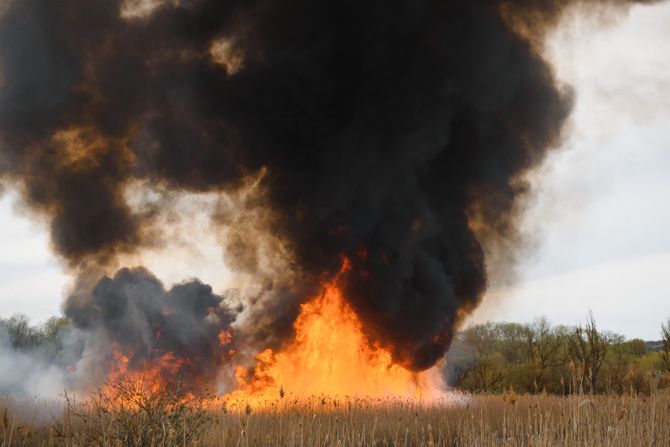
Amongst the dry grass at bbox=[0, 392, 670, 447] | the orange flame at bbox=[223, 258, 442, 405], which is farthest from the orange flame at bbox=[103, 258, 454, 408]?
the dry grass at bbox=[0, 392, 670, 447]

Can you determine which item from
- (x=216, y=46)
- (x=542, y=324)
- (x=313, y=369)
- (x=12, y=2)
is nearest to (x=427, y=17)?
(x=216, y=46)

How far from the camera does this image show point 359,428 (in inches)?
597

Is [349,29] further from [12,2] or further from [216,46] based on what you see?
[12,2]

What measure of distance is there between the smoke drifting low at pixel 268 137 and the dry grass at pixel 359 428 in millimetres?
10620

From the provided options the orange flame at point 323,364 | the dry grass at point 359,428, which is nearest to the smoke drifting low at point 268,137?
the orange flame at point 323,364

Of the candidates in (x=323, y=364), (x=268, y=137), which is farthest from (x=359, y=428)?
(x=268, y=137)

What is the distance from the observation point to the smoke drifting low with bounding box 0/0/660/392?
28953 mm

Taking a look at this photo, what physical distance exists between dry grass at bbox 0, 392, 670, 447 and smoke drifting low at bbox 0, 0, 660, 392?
418 inches

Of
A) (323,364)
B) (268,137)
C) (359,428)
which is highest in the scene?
(268,137)

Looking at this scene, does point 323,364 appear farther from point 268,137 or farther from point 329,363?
point 268,137

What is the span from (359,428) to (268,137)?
60.7 ft

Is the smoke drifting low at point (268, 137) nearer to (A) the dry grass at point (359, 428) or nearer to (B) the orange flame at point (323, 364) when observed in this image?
(B) the orange flame at point (323, 364)

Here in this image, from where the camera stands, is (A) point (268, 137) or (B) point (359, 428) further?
(A) point (268, 137)

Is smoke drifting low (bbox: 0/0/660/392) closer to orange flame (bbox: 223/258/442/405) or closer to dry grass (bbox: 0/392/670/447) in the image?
orange flame (bbox: 223/258/442/405)
